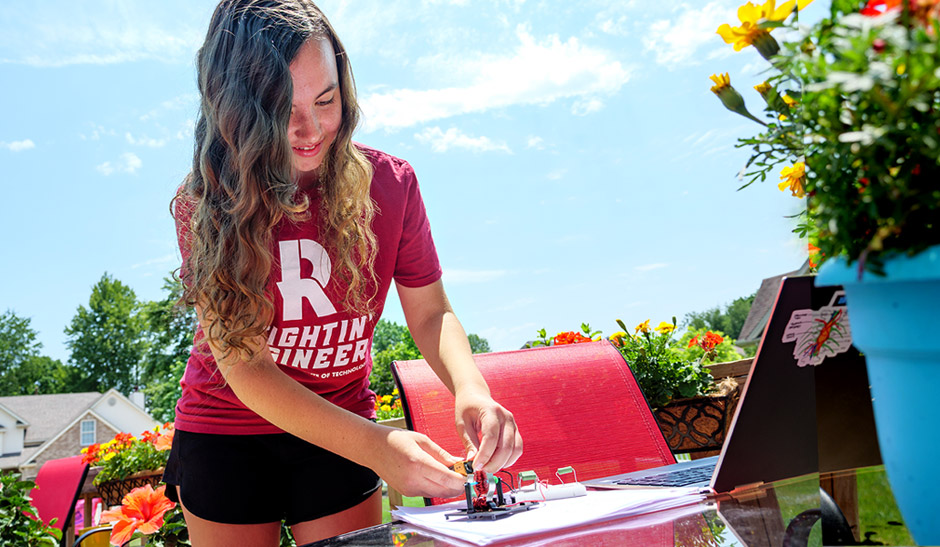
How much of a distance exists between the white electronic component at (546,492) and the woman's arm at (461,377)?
6cm

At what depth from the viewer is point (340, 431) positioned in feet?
3.75

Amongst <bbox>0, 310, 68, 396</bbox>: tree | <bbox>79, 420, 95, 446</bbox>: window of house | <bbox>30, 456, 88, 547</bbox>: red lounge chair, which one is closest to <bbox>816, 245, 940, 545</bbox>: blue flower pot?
<bbox>30, 456, 88, 547</bbox>: red lounge chair

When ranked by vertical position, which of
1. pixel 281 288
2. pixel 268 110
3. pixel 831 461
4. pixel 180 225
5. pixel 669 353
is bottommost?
pixel 831 461

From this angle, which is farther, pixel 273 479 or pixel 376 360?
pixel 376 360

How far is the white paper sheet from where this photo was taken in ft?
2.72

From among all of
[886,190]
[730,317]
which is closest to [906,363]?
[886,190]

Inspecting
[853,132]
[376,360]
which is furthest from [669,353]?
[376,360]

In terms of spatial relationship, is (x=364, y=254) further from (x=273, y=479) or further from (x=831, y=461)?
(x=831, y=461)

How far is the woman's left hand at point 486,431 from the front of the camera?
3.57 ft

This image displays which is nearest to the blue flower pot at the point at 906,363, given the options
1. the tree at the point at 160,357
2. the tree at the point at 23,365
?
the tree at the point at 160,357

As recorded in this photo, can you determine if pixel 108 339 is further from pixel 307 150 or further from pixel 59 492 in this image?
pixel 307 150

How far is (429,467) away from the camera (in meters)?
0.99

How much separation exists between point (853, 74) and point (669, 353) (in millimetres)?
2680

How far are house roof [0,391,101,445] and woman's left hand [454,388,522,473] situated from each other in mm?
39956
